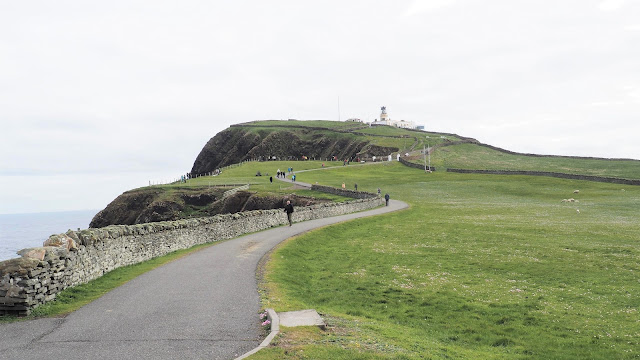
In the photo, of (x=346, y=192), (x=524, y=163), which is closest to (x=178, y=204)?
(x=346, y=192)

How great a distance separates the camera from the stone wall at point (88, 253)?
48.9 ft

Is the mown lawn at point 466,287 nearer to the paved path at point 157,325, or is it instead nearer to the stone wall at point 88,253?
the paved path at point 157,325

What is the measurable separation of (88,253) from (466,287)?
17.5 m

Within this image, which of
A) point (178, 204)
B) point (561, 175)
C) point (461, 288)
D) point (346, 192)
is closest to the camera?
point (461, 288)

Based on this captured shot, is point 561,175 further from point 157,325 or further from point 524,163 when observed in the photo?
point 157,325

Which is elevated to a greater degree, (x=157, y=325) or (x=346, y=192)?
(x=346, y=192)

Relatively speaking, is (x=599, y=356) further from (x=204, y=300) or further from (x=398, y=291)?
(x=204, y=300)

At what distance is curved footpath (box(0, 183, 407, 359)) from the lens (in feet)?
38.2

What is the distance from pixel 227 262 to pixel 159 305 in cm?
818

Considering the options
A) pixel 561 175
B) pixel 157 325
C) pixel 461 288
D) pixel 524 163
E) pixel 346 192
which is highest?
pixel 524 163

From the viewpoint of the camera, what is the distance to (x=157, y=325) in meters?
13.7

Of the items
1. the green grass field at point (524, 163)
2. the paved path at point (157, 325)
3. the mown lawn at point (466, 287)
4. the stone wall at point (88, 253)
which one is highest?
the green grass field at point (524, 163)

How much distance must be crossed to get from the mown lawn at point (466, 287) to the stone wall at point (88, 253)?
6521 mm

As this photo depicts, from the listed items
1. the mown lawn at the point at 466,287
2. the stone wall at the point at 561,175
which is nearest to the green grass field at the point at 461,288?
the mown lawn at the point at 466,287
